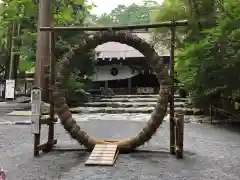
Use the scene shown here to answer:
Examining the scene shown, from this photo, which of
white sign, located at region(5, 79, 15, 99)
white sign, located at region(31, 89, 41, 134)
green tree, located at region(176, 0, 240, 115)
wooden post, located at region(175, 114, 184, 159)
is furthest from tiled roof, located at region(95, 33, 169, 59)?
white sign, located at region(31, 89, 41, 134)

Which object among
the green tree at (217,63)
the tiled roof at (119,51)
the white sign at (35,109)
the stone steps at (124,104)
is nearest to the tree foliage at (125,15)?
the tiled roof at (119,51)

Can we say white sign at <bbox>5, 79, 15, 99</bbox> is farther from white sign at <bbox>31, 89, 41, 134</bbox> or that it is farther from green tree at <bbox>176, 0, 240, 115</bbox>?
white sign at <bbox>31, 89, 41, 134</bbox>

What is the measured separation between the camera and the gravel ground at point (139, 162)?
399 centimetres

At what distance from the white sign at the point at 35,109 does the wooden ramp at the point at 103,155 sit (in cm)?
98

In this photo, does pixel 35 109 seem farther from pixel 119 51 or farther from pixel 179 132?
pixel 119 51

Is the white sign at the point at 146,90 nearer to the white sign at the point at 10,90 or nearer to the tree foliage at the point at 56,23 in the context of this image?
the tree foliage at the point at 56,23

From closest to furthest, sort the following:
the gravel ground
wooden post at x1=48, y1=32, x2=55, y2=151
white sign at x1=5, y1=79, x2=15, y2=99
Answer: the gravel ground, wooden post at x1=48, y1=32, x2=55, y2=151, white sign at x1=5, y1=79, x2=15, y2=99

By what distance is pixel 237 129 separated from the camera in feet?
27.6

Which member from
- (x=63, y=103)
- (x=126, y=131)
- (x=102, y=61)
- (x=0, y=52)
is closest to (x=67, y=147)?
(x=63, y=103)

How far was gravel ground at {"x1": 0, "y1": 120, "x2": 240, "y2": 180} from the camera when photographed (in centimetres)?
399

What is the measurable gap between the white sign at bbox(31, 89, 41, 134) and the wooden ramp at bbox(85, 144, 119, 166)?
0.98 metres

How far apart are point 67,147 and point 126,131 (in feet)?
7.89

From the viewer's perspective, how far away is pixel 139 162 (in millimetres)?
4715

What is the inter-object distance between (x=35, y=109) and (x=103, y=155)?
1312 mm
